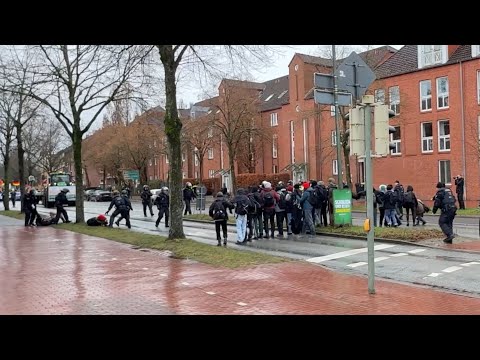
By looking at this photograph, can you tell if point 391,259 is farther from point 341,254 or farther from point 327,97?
point 327,97

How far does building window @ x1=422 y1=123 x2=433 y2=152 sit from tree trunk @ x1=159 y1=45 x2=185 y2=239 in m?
25.9

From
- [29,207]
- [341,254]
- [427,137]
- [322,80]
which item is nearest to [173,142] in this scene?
[322,80]

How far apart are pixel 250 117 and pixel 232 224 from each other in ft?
81.3

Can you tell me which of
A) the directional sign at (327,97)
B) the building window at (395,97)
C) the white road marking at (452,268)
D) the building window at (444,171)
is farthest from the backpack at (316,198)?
the building window at (444,171)

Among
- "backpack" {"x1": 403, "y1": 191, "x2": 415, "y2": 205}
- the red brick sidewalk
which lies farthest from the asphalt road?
"backpack" {"x1": 403, "y1": 191, "x2": 415, "y2": 205}

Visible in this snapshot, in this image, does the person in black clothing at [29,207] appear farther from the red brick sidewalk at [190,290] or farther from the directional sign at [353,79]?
the directional sign at [353,79]

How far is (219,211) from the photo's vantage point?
1512 cm

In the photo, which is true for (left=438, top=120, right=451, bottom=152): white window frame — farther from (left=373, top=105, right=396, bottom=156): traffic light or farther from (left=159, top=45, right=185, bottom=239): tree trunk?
(left=373, top=105, right=396, bottom=156): traffic light

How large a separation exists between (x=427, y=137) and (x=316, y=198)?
74.4 feet

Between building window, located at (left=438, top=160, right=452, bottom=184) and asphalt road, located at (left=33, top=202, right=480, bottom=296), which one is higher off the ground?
building window, located at (left=438, top=160, right=452, bottom=184)

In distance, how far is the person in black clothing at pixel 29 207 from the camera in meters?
24.3

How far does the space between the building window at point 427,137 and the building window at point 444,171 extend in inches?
51.6

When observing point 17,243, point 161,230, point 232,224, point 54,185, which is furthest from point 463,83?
point 54,185

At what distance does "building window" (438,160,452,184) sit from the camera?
116ft
